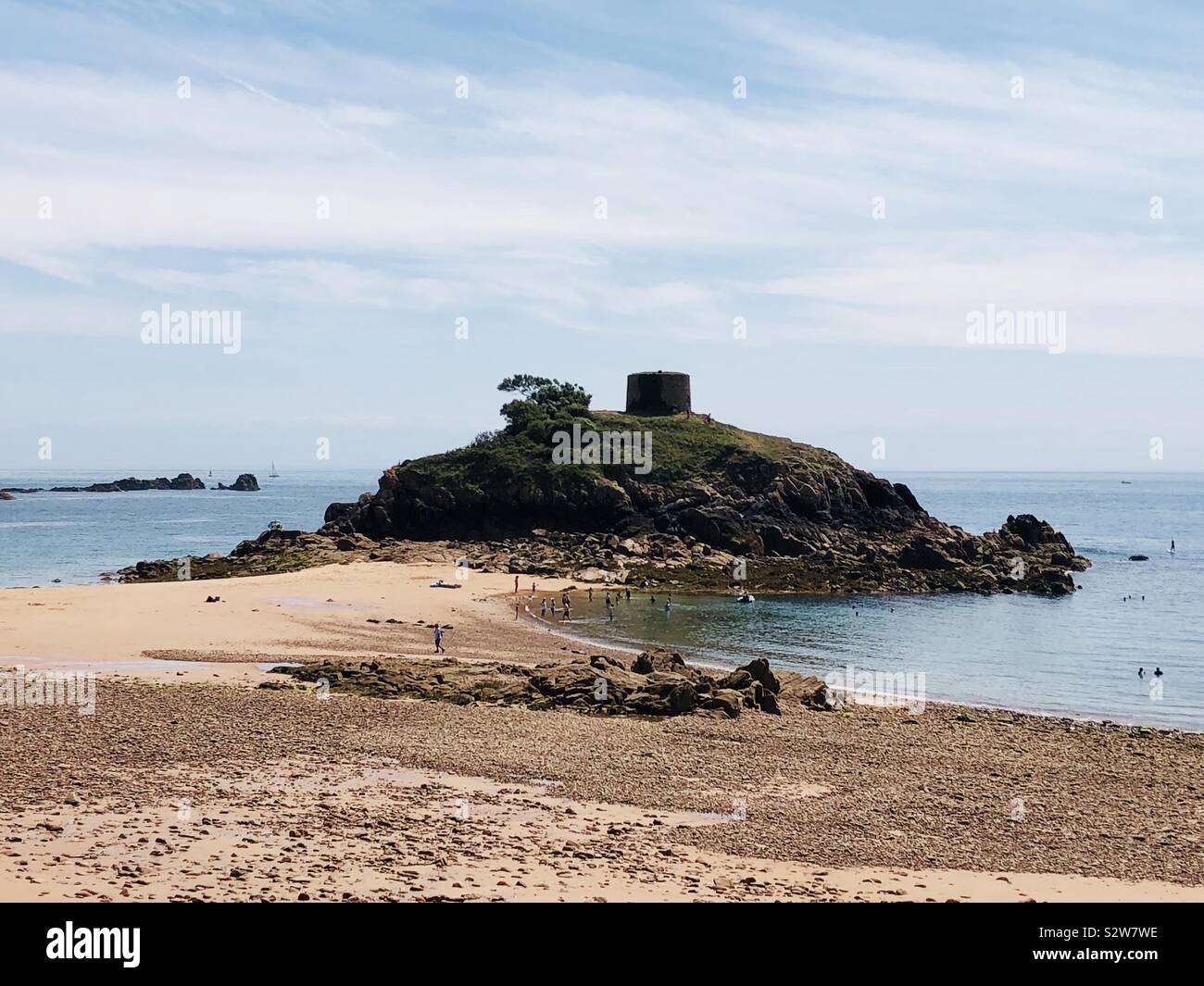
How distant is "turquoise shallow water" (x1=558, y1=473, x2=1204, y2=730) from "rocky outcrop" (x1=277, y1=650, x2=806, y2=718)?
28.5ft

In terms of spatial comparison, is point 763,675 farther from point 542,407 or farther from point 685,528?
point 542,407

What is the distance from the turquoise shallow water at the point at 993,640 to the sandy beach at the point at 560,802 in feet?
19.6

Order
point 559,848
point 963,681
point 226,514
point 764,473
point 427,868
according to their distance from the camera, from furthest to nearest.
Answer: point 226,514, point 764,473, point 963,681, point 559,848, point 427,868

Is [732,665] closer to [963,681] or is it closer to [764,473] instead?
[963,681]

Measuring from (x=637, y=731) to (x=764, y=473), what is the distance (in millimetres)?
65450

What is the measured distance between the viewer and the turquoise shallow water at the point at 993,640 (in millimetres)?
39188

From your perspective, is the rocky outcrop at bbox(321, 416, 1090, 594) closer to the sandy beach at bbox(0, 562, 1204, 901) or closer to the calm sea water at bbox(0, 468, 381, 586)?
the calm sea water at bbox(0, 468, 381, 586)

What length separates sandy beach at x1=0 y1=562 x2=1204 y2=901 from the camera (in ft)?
55.6

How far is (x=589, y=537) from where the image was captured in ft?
265

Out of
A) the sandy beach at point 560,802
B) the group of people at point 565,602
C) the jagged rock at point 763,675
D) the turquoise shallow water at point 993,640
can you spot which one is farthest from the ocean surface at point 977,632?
the jagged rock at point 763,675

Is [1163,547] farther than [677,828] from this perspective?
Yes

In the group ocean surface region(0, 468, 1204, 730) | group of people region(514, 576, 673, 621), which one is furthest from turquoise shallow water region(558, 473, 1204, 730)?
group of people region(514, 576, 673, 621)
